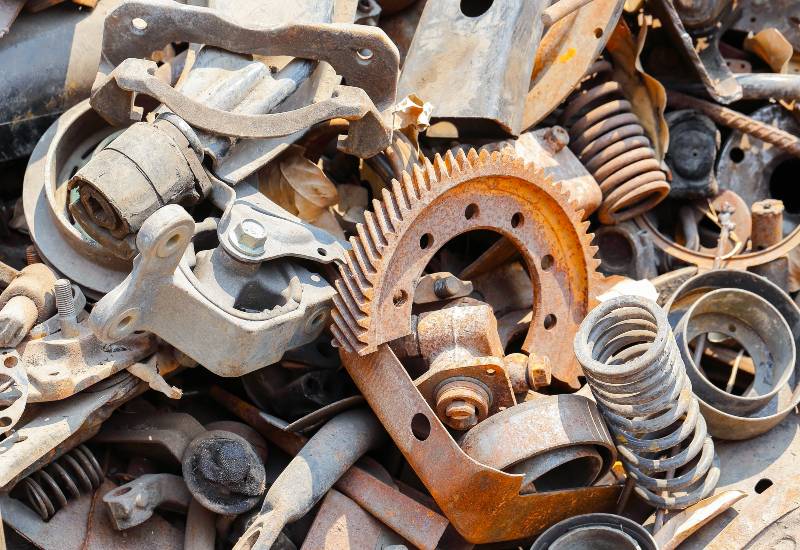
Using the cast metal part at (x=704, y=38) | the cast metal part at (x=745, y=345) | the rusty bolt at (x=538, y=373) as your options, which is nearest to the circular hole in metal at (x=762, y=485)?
the cast metal part at (x=745, y=345)

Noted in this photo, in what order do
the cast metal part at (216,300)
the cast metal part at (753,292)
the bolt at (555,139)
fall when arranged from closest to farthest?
the cast metal part at (216,300) → the cast metal part at (753,292) → the bolt at (555,139)

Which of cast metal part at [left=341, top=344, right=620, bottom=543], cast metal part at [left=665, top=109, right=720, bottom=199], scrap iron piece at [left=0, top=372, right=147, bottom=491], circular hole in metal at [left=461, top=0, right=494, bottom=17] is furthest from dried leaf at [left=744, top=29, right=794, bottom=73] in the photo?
scrap iron piece at [left=0, top=372, right=147, bottom=491]

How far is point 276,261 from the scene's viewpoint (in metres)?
3.08

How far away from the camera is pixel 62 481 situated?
2900mm

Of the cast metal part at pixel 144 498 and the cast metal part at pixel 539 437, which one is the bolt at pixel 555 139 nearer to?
the cast metal part at pixel 539 437

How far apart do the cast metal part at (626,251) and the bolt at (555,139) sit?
1.23 ft

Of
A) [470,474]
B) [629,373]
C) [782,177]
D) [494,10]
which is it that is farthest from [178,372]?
[782,177]

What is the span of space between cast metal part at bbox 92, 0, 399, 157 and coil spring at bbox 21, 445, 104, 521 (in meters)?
0.97

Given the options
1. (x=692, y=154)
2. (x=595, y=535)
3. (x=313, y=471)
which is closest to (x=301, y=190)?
(x=313, y=471)

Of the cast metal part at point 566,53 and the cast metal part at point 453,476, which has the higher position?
the cast metal part at point 566,53

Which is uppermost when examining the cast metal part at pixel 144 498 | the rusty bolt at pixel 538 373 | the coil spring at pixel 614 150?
the coil spring at pixel 614 150

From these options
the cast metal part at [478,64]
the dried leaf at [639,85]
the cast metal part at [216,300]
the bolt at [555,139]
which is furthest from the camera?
the dried leaf at [639,85]

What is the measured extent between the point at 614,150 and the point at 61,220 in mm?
1826

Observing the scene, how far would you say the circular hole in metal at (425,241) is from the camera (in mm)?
3104
